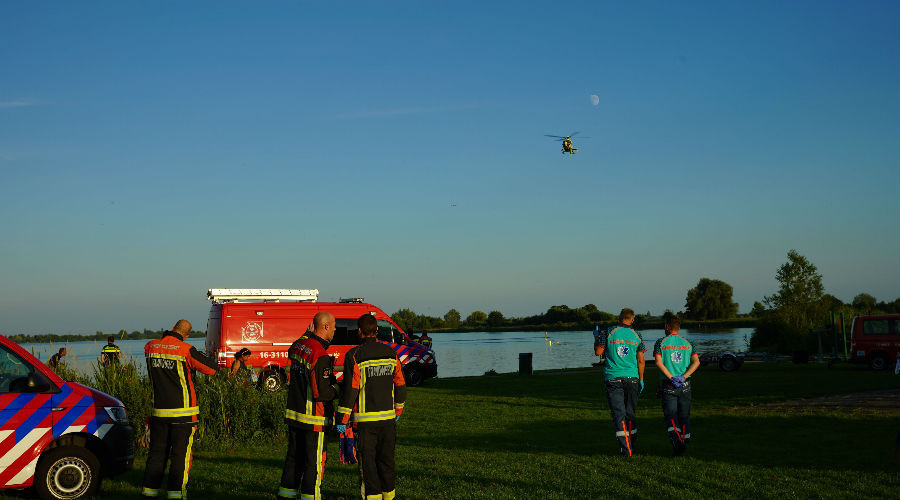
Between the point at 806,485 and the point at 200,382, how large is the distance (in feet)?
29.6

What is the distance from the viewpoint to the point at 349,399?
7.05 meters

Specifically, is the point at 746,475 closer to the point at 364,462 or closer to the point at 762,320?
the point at 364,462

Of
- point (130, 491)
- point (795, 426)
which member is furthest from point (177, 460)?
point (795, 426)

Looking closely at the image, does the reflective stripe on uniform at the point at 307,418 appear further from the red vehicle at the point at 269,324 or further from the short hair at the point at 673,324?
the red vehicle at the point at 269,324

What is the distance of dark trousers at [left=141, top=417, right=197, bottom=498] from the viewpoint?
760cm

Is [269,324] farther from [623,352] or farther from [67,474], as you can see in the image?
[67,474]

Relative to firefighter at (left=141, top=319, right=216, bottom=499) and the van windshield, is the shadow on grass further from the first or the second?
the van windshield

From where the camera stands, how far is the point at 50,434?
782 centimetres

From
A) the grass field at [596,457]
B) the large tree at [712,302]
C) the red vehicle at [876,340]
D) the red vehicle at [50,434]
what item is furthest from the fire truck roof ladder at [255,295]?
the large tree at [712,302]

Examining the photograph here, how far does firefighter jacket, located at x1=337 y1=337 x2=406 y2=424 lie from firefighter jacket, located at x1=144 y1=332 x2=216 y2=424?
1.62 m

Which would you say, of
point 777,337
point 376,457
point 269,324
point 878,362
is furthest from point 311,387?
point 777,337

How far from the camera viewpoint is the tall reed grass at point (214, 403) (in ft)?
37.9

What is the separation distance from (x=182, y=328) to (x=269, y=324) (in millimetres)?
13850

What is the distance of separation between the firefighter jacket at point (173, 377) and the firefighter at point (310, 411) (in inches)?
40.9
